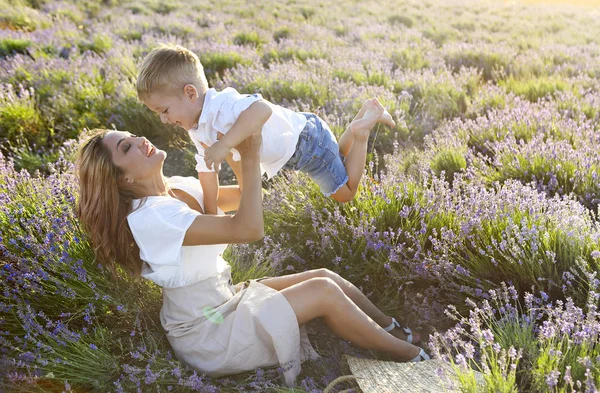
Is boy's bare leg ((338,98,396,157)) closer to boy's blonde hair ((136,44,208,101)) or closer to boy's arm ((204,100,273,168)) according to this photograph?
boy's arm ((204,100,273,168))

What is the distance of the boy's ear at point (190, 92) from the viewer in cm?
272

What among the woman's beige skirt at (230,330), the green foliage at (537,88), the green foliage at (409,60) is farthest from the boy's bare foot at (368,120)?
the green foliage at (409,60)

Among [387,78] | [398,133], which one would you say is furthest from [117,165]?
[387,78]

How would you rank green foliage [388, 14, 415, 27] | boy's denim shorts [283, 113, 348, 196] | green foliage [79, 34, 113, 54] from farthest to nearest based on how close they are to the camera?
green foliage [388, 14, 415, 27] < green foliage [79, 34, 113, 54] < boy's denim shorts [283, 113, 348, 196]

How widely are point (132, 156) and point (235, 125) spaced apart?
52 cm

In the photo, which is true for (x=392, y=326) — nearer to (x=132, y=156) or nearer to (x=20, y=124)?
(x=132, y=156)

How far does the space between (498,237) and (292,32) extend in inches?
331

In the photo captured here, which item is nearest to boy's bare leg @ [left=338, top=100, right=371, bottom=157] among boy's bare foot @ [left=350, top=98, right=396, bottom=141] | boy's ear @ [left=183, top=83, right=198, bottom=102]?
boy's bare foot @ [left=350, top=98, right=396, bottom=141]

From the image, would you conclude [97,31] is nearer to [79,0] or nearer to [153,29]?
[153,29]

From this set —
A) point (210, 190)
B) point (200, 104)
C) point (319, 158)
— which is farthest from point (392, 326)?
point (200, 104)

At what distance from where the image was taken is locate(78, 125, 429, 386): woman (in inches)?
94.8

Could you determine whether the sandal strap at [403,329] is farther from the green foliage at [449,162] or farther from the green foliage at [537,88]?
the green foliage at [537,88]

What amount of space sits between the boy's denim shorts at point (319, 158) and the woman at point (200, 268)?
0.64 m

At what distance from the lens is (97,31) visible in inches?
390
